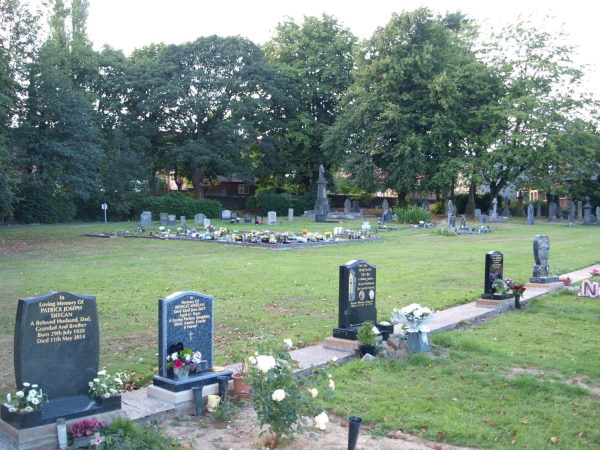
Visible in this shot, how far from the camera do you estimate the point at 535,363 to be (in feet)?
23.0

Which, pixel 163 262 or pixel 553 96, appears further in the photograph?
pixel 553 96

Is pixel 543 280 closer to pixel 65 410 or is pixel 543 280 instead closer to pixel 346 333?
pixel 346 333

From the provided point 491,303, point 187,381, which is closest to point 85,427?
point 187,381

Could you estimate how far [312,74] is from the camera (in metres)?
51.6

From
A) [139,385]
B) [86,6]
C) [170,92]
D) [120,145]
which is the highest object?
[86,6]

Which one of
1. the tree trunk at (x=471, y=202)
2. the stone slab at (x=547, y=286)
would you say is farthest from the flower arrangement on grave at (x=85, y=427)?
the tree trunk at (x=471, y=202)

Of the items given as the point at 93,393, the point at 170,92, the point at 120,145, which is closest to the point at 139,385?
the point at 93,393

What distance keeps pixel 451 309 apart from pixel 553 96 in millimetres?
41039

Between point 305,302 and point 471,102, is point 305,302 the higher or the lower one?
the lower one

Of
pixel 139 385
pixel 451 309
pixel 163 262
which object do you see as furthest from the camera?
pixel 163 262

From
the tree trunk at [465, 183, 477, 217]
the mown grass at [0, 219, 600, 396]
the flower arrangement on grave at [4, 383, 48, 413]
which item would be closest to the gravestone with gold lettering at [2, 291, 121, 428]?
the flower arrangement on grave at [4, 383, 48, 413]

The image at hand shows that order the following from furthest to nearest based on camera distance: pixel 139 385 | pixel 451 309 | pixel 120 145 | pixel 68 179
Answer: pixel 120 145 → pixel 68 179 → pixel 451 309 → pixel 139 385

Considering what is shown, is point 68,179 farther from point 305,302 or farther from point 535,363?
point 535,363

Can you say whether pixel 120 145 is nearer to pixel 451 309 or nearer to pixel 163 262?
pixel 163 262
